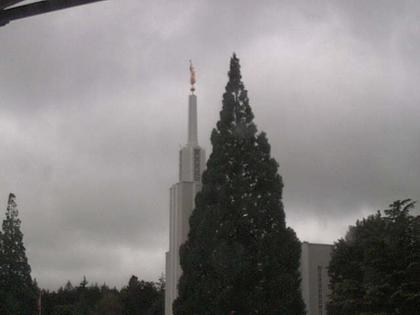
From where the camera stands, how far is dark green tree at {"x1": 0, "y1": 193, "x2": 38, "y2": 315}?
5169cm

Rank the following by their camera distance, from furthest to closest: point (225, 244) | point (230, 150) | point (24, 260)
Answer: point (24, 260) → point (230, 150) → point (225, 244)

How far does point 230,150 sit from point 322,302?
14.7 m

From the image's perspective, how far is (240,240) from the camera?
29.2m

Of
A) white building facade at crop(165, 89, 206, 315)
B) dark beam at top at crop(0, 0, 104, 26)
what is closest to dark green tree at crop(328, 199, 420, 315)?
white building facade at crop(165, 89, 206, 315)

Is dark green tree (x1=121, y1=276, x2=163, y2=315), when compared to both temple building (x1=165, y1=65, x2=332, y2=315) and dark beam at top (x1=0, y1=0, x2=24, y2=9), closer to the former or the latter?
temple building (x1=165, y1=65, x2=332, y2=315)

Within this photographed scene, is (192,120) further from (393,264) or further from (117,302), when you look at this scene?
(117,302)

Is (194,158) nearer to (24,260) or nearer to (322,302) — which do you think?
(322,302)

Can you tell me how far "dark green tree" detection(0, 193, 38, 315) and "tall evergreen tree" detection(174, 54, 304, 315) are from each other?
84.9 feet

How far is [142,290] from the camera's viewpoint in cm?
7556

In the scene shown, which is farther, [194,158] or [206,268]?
[194,158]

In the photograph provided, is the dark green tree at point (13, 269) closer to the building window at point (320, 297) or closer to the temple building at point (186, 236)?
the temple building at point (186, 236)

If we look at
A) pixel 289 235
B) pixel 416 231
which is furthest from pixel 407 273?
pixel 289 235

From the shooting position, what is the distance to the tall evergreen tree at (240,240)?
92.2 ft

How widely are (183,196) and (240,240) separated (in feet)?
47.2
